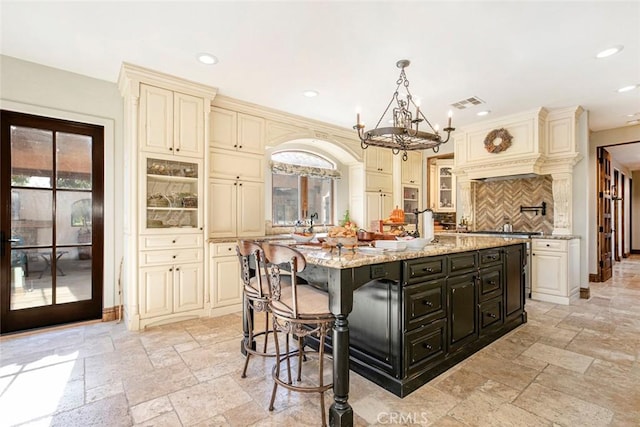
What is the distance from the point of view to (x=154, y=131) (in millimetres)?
3344

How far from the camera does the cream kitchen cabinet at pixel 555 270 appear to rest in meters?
4.18

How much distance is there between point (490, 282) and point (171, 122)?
3.63m

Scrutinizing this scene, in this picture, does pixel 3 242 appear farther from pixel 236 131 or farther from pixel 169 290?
pixel 236 131

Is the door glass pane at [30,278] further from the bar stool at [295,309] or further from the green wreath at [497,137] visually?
the green wreath at [497,137]

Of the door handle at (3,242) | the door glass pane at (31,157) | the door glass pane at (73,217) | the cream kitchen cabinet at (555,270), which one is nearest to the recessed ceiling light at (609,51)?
the cream kitchen cabinet at (555,270)

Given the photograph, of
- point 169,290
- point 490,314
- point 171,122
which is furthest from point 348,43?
point 169,290

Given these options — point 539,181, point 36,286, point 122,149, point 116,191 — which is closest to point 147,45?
point 122,149

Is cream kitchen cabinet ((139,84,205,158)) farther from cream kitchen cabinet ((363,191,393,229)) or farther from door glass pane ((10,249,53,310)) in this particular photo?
cream kitchen cabinet ((363,191,393,229))

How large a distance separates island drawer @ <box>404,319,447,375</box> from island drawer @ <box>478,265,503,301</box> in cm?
64

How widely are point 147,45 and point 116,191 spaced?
1.67 m

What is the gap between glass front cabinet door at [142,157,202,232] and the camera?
135 inches

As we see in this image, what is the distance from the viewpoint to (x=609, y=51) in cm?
287

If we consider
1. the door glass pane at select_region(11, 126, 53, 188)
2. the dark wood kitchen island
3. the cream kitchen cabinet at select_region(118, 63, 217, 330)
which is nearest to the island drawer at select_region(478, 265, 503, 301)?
the dark wood kitchen island

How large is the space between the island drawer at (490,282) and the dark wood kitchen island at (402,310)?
0.02 metres
